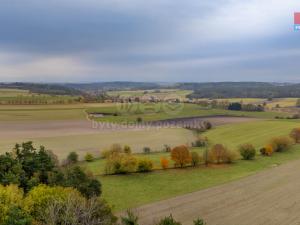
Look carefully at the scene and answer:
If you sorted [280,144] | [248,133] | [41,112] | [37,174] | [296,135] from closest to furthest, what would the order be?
[37,174]
[280,144]
[296,135]
[248,133]
[41,112]

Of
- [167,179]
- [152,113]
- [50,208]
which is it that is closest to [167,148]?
[167,179]

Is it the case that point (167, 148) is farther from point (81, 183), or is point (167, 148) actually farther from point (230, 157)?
point (81, 183)

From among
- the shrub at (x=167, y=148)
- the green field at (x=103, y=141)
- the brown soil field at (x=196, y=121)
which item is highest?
the brown soil field at (x=196, y=121)

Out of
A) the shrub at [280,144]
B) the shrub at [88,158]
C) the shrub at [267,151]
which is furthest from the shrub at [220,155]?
the shrub at [88,158]

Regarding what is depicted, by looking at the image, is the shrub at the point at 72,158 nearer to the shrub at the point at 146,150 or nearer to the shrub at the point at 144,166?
the shrub at the point at 144,166

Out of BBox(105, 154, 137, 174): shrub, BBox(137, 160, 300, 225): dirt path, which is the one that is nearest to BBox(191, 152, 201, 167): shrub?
BBox(105, 154, 137, 174): shrub
